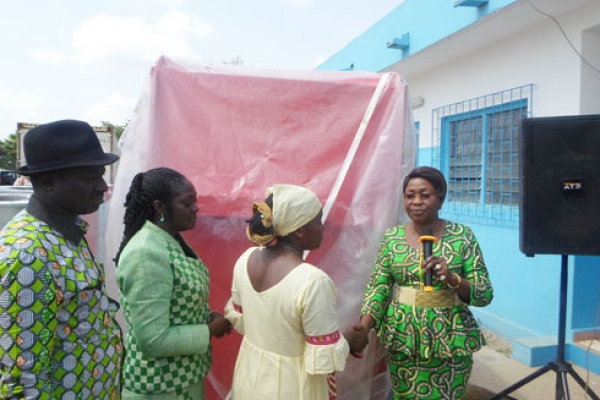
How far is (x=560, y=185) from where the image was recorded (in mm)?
2912

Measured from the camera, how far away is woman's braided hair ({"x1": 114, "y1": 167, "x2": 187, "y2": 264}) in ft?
6.36

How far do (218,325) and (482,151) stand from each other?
4.59m

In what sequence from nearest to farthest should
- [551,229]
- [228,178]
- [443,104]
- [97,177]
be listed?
[97,177] → [228,178] → [551,229] → [443,104]

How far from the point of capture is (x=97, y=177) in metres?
1.61

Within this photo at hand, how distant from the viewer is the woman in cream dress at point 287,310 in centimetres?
172

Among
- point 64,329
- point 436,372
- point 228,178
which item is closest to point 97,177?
point 64,329

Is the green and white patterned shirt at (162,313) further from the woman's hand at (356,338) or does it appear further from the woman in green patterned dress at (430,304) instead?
the woman in green patterned dress at (430,304)

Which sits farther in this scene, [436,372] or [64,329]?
[436,372]

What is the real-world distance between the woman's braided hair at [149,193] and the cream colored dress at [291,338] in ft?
1.42

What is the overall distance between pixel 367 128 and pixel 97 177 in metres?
1.67

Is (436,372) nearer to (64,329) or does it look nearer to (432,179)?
(432,179)

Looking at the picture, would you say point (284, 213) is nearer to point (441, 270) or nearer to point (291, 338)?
point (291, 338)

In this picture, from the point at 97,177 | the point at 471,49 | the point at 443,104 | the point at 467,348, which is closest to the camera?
the point at 97,177

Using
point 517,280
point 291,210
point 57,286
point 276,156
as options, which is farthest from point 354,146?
point 517,280
